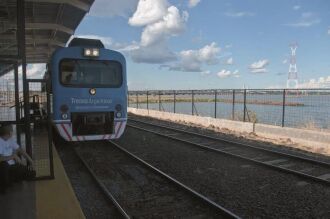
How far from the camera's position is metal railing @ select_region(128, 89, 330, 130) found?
1481cm

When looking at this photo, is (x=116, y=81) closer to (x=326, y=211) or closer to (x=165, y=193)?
(x=165, y=193)

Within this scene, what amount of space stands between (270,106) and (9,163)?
43.6 ft

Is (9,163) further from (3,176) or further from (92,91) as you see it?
(92,91)

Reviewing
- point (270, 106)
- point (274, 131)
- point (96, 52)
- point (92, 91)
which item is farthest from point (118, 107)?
point (270, 106)

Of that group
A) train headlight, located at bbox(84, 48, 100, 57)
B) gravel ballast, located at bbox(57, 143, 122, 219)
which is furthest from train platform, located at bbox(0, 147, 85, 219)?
train headlight, located at bbox(84, 48, 100, 57)

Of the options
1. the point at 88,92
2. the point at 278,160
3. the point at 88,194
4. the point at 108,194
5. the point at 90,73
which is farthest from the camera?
the point at 90,73

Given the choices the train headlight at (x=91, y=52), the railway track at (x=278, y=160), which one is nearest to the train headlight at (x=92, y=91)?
the train headlight at (x=91, y=52)

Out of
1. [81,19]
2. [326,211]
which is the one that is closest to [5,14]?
[81,19]

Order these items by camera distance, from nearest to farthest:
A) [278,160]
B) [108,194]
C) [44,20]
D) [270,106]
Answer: [108,194], [278,160], [270,106], [44,20]

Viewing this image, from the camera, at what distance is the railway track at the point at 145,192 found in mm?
5852

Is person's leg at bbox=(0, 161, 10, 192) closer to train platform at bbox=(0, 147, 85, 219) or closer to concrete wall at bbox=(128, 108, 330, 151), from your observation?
train platform at bbox=(0, 147, 85, 219)

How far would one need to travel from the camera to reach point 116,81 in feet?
38.2

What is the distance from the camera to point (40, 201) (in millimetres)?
5711

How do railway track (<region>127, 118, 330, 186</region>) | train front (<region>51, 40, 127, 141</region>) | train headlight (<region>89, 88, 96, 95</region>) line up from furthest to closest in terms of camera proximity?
train headlight (<region>89, 88, 96, 95</region>) → train front (<region>51, 40, 127, 141</region>) → railway track (<region>127, 118, 330, 186</region>)
